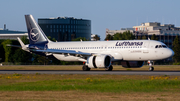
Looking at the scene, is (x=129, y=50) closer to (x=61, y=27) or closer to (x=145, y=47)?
(x=145, y=47)

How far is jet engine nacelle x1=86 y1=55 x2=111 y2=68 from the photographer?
4969 cm

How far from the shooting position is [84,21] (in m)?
199

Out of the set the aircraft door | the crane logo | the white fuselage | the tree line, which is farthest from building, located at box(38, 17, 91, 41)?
the aircraft door

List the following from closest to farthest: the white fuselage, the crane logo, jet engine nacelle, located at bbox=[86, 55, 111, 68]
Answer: the white fuselage < jet engine nacelle, located at bbox=[86, 55, 111, 68] < the crane logo

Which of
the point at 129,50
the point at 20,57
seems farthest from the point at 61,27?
the point at 129,50

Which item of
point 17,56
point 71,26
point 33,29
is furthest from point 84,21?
point 33,29

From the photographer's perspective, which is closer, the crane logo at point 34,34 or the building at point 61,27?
the crane logo at point 34,34

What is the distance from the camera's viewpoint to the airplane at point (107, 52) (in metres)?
49.5

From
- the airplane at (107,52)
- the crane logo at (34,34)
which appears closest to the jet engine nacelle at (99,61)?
the airplane at (107,52)

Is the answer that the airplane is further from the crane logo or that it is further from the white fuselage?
the crane logo

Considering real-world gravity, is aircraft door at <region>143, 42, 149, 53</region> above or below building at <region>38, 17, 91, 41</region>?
below

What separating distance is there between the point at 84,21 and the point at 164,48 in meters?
151

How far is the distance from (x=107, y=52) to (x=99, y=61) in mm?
3041

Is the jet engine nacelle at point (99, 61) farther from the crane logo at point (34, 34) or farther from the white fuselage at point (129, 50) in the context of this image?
the crane logo at point (34, 34)
